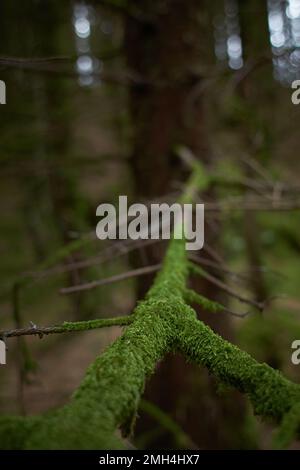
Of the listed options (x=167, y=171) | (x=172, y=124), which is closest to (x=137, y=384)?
(x=167, y=171)

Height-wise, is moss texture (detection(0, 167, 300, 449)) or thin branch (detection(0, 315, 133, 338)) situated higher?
thin branch (detection(0, 315, 133, 338))

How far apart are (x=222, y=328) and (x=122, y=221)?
2518 millimetres

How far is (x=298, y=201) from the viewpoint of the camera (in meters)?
3.29

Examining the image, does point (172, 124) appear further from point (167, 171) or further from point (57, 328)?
point (57, 328)

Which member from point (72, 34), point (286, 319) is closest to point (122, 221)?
point (286, 319)

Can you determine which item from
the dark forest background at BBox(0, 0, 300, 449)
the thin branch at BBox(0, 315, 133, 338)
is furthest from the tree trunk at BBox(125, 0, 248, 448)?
the thin branch at BBox(0, 315, 133, 338)

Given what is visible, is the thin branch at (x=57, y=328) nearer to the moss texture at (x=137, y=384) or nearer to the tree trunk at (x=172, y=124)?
the moss texture at (x=137, y=384)

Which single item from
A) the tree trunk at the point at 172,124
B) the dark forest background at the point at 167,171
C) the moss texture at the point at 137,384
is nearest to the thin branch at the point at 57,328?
the moss texture at the point at 137,384

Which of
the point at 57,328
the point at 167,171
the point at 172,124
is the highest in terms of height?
the point at 172,124

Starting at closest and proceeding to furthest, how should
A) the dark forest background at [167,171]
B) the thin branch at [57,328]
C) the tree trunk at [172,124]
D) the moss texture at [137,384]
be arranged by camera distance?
the moss texture at [137,384], the thin branch at [57,328], the dark forest background at [167,171], the tree trunk at [172,124]

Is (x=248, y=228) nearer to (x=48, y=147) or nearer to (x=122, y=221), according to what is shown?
(x=48, y=147)

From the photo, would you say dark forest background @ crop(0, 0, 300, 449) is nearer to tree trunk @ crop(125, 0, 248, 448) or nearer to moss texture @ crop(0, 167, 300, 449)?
tree trunk @ crop(125, 0, 248, 448)

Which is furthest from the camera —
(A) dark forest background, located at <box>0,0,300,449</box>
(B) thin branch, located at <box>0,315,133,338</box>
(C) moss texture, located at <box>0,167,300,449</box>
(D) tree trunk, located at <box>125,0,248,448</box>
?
(D) tree trunk, located at <box>125,0,248,448</box>

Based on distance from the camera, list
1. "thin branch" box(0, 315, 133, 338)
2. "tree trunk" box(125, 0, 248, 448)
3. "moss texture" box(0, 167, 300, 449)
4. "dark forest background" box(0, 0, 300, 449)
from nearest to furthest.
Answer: "moss texture" box(0, 167, 300, 449) < "thin branch" box(0, 315, 133, 338) < "dark forest background" box(0, 0, 300, 449) < "tree trunk" box(125, 0, 248, 448)
